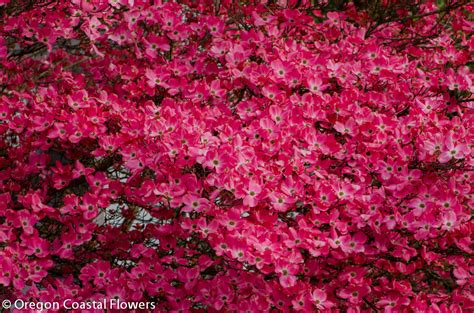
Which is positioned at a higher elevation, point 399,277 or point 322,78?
point 322,78

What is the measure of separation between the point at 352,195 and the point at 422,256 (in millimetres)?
451

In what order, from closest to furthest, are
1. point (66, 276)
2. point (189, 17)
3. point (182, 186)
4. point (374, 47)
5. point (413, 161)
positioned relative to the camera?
point (182, 186), point (413, 161), point (66, 276), point (374, 47), point (189, 17)

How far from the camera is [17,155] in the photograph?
10.1ft

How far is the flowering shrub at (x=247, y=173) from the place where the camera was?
2469 millimetres

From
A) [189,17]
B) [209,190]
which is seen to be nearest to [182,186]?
[209,190]

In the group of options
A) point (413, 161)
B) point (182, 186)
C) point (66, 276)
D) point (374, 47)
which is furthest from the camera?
point (374, 47)

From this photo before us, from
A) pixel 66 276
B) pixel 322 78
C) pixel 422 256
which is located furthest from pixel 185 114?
pixel 422 256

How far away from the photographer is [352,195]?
8.29ft

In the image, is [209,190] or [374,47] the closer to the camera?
[209,190]

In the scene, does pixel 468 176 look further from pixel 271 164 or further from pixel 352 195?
A: pixel 271 164

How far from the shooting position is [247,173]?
2.42 m

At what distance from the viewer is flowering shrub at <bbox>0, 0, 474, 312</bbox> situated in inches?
97.2

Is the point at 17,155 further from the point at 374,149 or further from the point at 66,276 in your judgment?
the point at 374,149

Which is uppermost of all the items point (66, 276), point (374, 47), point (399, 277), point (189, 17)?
point (374, 47)
